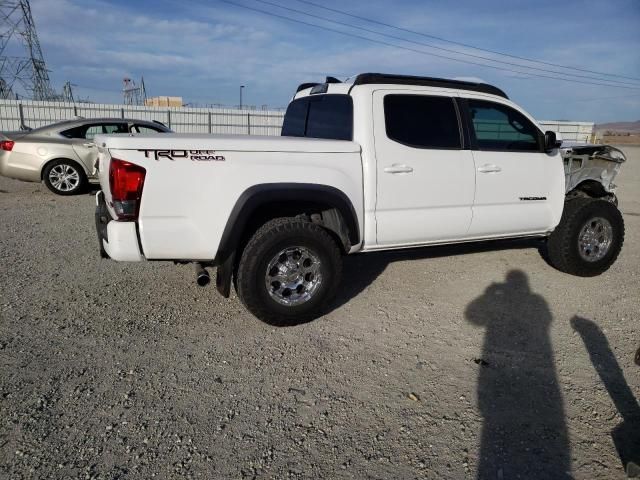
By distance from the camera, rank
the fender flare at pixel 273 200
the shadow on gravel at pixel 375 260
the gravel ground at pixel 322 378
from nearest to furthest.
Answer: the gravel ground at pixel 322 378 < the fender flare at pixel 273 200 < the shadow on gravel at pixel 375 260

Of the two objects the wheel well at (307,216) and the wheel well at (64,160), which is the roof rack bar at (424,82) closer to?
the wheel well at (307,216)

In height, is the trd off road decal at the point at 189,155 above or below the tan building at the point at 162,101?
below

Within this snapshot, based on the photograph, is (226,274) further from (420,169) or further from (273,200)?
(420,169)

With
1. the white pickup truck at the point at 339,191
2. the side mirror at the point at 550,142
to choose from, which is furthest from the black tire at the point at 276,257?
the side mirror at the point at 550,142

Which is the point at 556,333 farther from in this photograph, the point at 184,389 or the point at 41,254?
the point at 41,254

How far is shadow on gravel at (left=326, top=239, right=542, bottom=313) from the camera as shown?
4879 millimetres

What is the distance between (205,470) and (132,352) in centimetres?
143

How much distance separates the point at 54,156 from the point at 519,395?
30.9 feet

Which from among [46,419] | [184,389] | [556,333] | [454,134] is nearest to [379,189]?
[454,134]

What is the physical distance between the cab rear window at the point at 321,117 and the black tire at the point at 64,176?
19.3ft

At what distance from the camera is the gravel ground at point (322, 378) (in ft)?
8.11

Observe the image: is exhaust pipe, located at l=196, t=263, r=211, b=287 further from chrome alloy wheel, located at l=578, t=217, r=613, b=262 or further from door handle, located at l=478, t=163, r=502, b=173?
chrome alloy wheel, located at l=578, t=217, r=613, b=262

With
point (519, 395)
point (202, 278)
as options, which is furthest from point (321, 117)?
point (519, 395)

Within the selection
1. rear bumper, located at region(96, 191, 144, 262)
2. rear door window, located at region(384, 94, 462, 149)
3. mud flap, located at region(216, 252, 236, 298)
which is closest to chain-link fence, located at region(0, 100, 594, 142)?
rear bumper, located at region(96, 191, 144, 262)
